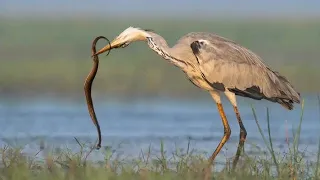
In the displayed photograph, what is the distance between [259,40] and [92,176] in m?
26.5

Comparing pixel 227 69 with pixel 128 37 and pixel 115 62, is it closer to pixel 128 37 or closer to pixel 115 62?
pixel 128 37

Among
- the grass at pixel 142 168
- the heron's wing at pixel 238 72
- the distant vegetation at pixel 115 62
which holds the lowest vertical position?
the grass at pixel 142 168

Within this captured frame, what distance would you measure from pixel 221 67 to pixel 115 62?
44.3 feet

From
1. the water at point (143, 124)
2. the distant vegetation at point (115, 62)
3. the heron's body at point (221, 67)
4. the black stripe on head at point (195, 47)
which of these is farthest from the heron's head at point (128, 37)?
the distant vegetation at point (115, 62)

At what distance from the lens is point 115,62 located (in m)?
25.3

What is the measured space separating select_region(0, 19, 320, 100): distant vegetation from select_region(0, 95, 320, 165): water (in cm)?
200

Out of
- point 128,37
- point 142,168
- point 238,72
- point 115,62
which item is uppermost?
point 115,62

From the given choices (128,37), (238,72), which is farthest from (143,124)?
(128,37)

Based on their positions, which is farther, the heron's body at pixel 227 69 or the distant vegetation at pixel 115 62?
the distant vegetation at pixel 115 62

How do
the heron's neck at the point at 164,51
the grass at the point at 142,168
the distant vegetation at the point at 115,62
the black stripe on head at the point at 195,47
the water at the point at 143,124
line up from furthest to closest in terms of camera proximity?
the distant vegetation at the point at 115,62 → the water at the point at 143,124 → the black stripe on head at the point at 195,47 → the heron's neck at the point at 164,51 → the grass at the point at 142,168

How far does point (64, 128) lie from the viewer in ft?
49.2

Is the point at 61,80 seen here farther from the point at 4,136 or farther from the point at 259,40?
the point at 259,40

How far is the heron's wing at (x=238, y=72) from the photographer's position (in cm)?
1173

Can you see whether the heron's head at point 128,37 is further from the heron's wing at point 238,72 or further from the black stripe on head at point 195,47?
the heron's wing at point 238,72
